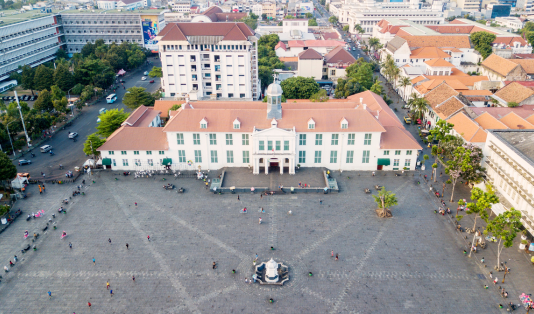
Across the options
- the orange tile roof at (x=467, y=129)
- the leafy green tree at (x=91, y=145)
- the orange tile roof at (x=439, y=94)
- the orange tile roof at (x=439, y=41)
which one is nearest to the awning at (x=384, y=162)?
the orange tile roof at (x=467, y=129)

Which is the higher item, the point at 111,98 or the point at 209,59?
the point at 209,59

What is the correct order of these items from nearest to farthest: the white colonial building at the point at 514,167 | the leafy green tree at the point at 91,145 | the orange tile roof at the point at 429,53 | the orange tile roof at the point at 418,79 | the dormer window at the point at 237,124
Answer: the white colonial building at the point at 514,167 → the dormer window at the point at 237,124 → the leafy green tree at the point at 91,145 → the orange tile roof at the point at 418,79 → the orange tile roof at the point at 429,53

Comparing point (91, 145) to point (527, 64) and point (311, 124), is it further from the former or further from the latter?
point (527, 64)

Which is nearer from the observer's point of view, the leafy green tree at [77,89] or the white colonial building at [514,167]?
the white colonial building at [514,167]

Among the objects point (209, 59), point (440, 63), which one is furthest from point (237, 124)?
point (440, 63)

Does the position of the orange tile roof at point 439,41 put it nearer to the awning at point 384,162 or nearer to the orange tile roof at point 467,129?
the orange tile roof at point 467,129

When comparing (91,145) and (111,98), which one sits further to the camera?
(111,98)
